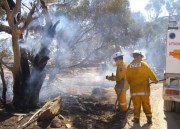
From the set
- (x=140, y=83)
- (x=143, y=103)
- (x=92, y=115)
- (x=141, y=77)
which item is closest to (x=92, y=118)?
(x=92, y=115)

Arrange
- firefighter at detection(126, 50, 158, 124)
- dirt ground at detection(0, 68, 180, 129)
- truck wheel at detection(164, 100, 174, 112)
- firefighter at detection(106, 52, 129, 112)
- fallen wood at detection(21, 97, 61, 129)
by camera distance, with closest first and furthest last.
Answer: fallen wood at detection(21, 97, 61, 129) < dirt ground at detection(0, 68, 180, 129) < firefighter at detection(126, 50, 158, 124) < firefighter at detection(106, 52, 129, 112) < truck wheel at detection(164, 100, 174, 112)

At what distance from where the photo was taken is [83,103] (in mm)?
9547

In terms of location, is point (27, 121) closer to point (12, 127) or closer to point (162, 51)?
point (12, 127)

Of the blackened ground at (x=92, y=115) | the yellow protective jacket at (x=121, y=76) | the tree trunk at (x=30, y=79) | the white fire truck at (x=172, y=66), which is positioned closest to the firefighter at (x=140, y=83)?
the blackened ground at (x=92, y=115)

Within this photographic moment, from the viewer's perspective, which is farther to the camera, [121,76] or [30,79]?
[30,79]

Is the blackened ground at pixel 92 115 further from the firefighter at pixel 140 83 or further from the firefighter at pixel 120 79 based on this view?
the firefighter at pixel 140 83

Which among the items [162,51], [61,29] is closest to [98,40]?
[61,29]

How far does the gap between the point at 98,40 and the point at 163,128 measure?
10.1 m

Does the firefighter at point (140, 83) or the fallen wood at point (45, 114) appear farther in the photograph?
the firefighter at point (140, 83)

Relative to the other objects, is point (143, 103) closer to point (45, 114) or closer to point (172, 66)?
point (172, 66)

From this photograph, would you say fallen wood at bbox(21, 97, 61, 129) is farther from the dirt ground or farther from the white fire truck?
the white fire truck

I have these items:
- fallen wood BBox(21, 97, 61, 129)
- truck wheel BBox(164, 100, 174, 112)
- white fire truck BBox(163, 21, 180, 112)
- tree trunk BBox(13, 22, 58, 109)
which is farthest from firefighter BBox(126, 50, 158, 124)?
tree trunk BBox(13, 22, 58, 109)

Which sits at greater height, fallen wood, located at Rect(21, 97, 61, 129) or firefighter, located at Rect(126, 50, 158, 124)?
firefighter, located at Rect(126, 50, 158, 124)

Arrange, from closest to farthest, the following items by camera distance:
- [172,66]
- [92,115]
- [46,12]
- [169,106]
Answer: [172,66]
[92,115]
[46,12]
[169,106]
